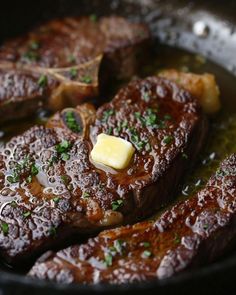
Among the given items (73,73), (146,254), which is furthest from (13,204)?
(73,73)

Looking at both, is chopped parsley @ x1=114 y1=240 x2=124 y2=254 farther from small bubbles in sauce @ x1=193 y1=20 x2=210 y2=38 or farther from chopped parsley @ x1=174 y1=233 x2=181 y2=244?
small bubbles in sauce @ x1=193 y1=20 x2=210 y2=38

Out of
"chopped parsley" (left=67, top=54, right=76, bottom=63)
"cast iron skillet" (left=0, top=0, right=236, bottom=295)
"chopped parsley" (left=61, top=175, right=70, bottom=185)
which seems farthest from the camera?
"cast iron skillet" (left=0, top=0, right=236, bottom=295)

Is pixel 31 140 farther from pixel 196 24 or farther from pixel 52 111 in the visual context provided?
pixel 196 24

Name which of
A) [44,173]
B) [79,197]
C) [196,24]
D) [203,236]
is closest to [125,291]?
[203,236]

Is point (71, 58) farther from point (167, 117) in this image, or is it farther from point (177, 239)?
point (177, 239)

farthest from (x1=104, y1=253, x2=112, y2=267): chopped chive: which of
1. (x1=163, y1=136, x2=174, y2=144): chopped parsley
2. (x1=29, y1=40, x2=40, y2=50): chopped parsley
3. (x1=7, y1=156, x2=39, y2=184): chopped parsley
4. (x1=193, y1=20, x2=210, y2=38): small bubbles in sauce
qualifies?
(x1=193, y1=20, x2=210, y2=38): small bubbles in sauce

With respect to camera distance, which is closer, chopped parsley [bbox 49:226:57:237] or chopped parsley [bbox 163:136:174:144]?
chopped parsley [bbox 49:226:57:237]
